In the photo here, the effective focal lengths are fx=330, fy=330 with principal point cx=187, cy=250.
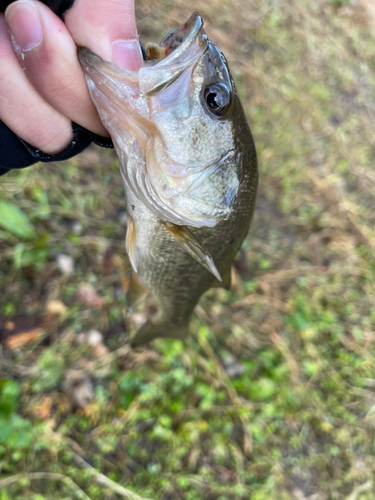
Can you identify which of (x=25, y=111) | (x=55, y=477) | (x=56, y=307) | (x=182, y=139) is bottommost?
(x=55, y=477)

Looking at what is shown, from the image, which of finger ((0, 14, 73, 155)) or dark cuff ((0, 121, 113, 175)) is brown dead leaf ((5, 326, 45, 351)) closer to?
dark cuff ((0, 121, 113, 175))

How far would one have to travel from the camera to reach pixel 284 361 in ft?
8.83

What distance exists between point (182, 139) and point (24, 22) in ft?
1.68

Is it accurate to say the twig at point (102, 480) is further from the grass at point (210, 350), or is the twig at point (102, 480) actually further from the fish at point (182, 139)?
the fish at point (182, 139)

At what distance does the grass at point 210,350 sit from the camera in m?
2.00

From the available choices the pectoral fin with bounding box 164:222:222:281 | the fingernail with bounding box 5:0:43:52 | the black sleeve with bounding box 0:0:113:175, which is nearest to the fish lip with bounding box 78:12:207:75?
the fingernail with bounding box 5:0:43:52

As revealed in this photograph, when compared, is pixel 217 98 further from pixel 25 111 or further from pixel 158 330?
pixel 158 330

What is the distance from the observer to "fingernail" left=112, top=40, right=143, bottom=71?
954mm

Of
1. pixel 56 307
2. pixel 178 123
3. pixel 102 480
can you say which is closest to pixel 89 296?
pixel 56 307

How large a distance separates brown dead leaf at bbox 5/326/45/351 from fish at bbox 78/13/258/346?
1222mm

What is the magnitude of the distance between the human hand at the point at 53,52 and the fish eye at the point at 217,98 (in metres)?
0.23

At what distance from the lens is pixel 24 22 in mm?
864

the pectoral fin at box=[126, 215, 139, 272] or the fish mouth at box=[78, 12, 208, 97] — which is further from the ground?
the fish mouth at box=[78, 12, 208, 97]

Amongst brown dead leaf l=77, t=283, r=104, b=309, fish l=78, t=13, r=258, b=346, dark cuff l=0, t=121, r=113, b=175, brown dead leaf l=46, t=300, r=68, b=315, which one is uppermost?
fish l=78, t=13, r=258, b=346
